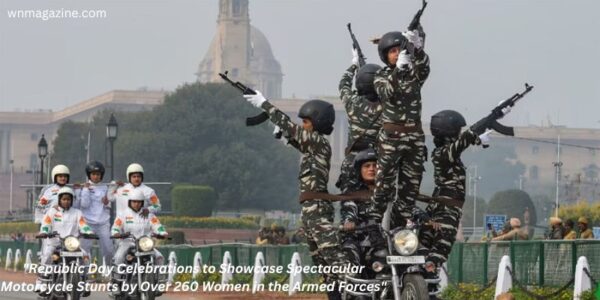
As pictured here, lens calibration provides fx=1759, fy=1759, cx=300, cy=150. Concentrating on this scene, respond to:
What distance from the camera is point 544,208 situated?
14625 centimetres

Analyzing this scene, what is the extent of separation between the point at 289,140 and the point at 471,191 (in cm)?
14753

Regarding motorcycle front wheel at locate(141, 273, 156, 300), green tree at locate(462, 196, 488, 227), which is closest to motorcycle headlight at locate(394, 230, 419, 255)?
motorcycle front wheel at locate(141, 273, 156, 300)

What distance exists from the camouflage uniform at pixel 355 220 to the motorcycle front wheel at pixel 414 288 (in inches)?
38.7

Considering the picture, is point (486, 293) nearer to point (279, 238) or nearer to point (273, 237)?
point (273, 237)

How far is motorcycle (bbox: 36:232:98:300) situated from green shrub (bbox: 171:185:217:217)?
80736 mm

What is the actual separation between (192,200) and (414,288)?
90.5m

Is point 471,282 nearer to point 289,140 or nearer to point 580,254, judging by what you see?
point 580,254

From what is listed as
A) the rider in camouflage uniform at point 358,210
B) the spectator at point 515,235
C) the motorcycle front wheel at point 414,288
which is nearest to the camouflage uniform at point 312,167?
the rider in camouflage uniform at point 358,210

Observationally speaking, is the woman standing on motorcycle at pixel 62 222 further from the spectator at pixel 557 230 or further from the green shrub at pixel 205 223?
the green shrub at pixel 205 223

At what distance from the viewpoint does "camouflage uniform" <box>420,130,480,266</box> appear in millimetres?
16359

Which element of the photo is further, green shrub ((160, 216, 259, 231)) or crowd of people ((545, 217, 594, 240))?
green shrub ((160, 216, 259, 231))

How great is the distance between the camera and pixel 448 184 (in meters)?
16.6

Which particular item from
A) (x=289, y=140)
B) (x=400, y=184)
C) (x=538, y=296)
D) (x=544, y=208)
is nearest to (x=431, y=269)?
(x=400, y=184)

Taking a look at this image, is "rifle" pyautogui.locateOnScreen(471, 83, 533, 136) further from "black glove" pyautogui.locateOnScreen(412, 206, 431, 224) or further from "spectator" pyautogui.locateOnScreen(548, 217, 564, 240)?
"spectator" pyautogui.locateOnScreen(548, 217, 564, 240)
